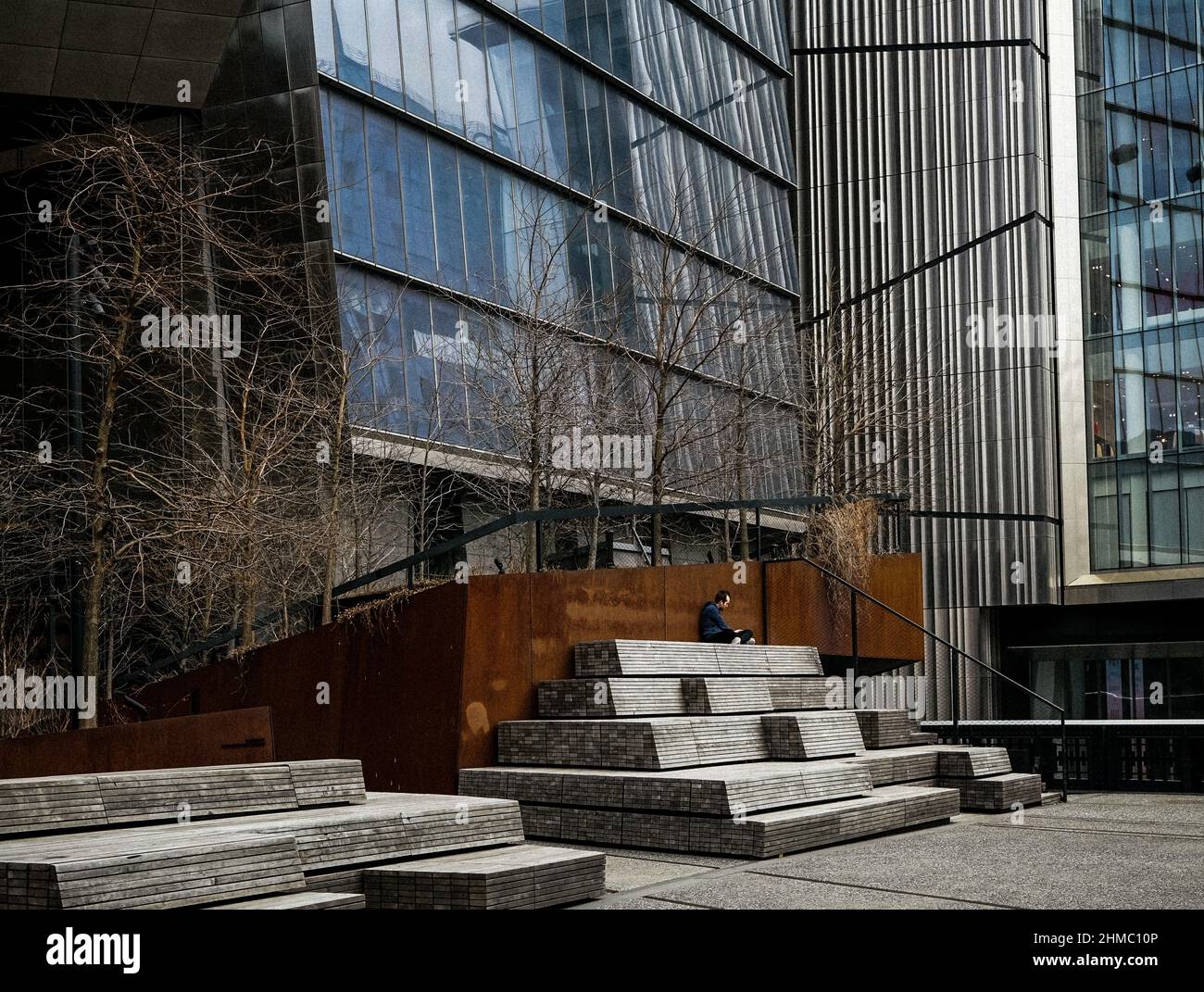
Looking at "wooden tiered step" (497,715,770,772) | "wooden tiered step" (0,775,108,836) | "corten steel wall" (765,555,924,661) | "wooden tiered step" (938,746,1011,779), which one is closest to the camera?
"wooden tiered step" (0,775,108,836)

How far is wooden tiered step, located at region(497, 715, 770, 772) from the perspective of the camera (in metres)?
10.9

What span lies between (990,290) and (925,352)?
2.81 meters

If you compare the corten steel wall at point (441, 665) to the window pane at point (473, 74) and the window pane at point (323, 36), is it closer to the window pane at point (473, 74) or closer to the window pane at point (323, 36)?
the window pane at point (323, 36)

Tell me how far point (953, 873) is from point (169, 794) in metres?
5.12

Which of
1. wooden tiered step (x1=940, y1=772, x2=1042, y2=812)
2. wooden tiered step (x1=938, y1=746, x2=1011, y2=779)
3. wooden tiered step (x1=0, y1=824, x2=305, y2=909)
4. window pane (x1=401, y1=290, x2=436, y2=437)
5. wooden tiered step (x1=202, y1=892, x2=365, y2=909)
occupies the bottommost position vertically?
wooden tiered step (x1=940, y1=772, x2=1042, y2=812)

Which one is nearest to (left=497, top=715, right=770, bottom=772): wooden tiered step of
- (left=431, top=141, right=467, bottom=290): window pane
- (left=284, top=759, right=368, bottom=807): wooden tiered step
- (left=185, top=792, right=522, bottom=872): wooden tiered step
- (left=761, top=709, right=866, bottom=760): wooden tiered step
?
(left=761, top=709, right=866, bottom=760): wooden tiered step

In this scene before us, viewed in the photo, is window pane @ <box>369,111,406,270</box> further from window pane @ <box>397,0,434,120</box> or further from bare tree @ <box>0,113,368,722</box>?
bare tree @ <box>0,113,368,722</box>

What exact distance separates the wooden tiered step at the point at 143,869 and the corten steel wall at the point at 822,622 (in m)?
10.4

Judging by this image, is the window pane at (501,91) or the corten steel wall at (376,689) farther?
the window pane at (501,91)

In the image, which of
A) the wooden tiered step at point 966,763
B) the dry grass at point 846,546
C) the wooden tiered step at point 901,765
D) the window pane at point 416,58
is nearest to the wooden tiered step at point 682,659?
the wooden tiered step at point 901,765

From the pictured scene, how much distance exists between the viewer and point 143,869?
596 cm

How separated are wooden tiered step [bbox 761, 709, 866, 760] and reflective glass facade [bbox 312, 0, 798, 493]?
767 cm

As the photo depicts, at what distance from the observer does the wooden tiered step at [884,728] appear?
1435cm
